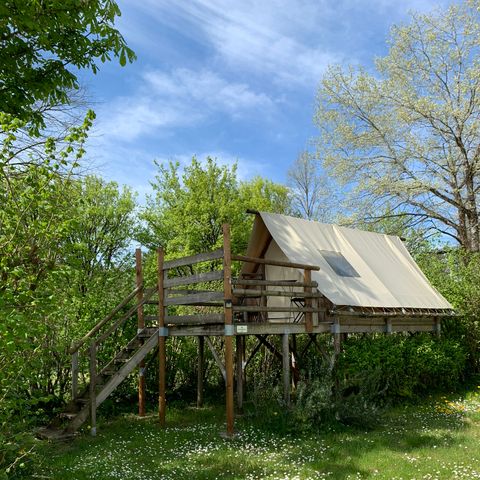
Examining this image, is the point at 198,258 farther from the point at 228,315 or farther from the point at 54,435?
the point at 54,435

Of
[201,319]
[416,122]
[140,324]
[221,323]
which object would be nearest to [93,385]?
[201,319]

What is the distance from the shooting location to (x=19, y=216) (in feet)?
18.9

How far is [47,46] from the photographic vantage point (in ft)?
23.7

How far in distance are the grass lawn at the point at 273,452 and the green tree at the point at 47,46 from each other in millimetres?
4839

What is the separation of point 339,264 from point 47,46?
902cm

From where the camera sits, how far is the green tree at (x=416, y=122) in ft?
69.0

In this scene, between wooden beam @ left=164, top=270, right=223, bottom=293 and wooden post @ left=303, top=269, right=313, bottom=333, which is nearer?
wooden beam @ left=164, top=270, right=223, bottom=293

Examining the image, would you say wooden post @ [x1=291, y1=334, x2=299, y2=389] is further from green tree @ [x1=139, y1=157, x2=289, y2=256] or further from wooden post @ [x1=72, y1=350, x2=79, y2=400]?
green tree @ [x1=139, y1=157, x2=289, y2=256]

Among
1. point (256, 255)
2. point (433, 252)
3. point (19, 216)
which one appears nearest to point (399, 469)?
point (19, 216)

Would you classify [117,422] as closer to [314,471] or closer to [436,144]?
[314,471]

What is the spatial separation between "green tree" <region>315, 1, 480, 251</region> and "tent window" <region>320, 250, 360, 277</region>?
8.57 m

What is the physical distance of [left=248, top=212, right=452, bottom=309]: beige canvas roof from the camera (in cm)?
1287

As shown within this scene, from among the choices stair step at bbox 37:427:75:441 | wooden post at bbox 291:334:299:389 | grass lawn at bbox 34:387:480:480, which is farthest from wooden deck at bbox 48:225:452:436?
grass lawn at bbox 34:387:480:480

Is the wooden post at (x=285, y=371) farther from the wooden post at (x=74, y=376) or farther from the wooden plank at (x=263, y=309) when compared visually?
the wooden post at (x=74, y=376)
